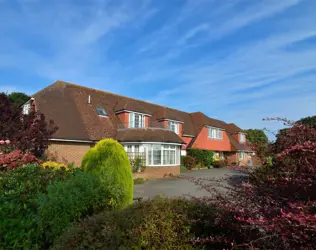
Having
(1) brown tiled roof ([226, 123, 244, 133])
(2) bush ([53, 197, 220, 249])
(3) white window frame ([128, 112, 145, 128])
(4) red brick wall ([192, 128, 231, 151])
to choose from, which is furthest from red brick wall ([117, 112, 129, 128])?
(1) brown tiled roof ([226, 123, 244, 133])

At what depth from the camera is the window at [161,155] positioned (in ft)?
70.4

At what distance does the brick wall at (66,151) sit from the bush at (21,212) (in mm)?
12075

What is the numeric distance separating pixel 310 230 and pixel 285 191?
20.6 inches

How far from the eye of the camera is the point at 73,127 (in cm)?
2016

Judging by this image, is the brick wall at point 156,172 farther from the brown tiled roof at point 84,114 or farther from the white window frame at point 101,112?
the white window frame at point 101,112

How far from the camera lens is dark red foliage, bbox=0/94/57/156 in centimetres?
1139

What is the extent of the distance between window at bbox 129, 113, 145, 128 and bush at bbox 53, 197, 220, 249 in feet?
69.5

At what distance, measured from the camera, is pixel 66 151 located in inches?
740

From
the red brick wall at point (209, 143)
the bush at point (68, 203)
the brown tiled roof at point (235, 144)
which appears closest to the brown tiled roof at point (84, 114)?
the red brick wall at point (209, 143)

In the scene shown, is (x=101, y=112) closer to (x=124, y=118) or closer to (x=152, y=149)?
(x=124, y=118)

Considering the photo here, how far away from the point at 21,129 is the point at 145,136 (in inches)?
441

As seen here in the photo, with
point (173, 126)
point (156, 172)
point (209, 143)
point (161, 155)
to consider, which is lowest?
point (156, 172)

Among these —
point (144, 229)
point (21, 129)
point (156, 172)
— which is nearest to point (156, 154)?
point (156, 172)

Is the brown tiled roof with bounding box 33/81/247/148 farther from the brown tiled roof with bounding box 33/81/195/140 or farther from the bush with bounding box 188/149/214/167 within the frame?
the bush with bounding box 188/149/214/167
